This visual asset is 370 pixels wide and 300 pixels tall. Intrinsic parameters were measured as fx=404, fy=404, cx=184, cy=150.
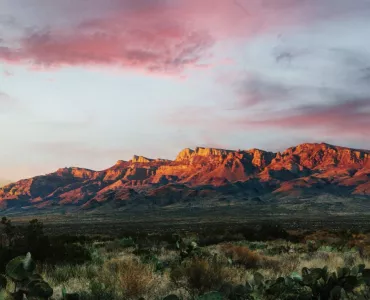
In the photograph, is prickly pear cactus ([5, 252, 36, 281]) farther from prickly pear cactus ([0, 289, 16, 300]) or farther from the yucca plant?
prickly pear cactus ([0, 289, 16, 300])

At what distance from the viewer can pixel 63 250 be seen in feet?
47.7

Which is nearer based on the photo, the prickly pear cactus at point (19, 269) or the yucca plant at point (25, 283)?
the yucca plant at point (25, 283)

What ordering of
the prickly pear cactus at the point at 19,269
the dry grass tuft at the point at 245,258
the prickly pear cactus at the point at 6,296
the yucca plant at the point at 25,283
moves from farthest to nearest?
the dry grass tuft at the point at 245,258
the prickly pear cactus at the point at 19,269
the yucca plant at the point at 25,283
the prickly pear cactus at the point at 6,296

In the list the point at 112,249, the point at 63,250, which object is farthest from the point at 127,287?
the point at 112,249

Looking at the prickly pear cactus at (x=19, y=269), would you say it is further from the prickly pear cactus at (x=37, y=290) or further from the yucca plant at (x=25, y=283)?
the prickly pear cactus at (x=37, y=290)

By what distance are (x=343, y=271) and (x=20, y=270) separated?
550 centimetres

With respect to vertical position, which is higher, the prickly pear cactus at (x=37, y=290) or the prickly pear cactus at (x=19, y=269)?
the prickly pear cactus at (x=19, y=269)

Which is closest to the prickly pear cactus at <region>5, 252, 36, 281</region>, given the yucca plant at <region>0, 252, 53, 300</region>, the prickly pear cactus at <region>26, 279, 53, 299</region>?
the yucca plant at <region>0, 252, 53, 300</region>

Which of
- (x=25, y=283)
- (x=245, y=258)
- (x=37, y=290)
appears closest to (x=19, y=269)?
(x=25, y=283)

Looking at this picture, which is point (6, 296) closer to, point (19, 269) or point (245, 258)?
point (19, 269)

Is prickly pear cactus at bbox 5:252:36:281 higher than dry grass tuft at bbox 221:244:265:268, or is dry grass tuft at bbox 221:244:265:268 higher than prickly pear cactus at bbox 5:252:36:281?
prickly pear cactus at bbox 5:252:36:281

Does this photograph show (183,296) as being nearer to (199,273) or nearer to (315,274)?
(199,273)

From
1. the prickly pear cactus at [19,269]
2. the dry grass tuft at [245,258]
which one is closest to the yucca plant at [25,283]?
the prickly pear cactus at [19,269]

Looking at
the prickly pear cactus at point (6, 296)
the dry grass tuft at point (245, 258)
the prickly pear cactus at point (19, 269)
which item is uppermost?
the prickly pear cactus at point (19, 269)
